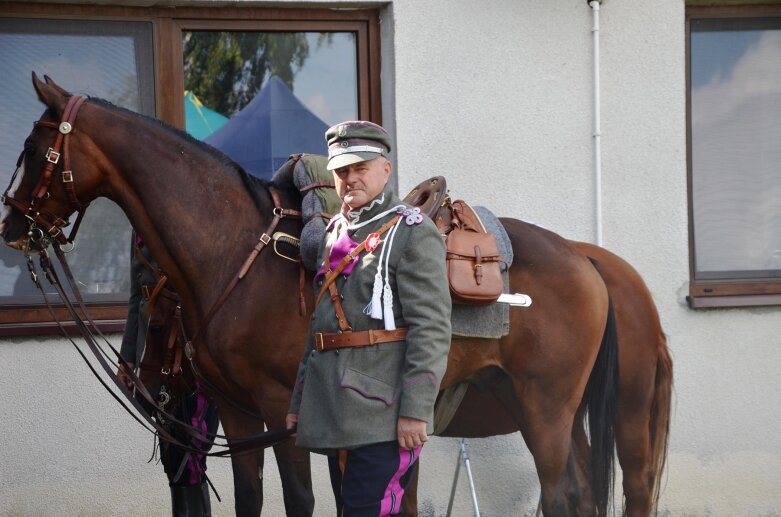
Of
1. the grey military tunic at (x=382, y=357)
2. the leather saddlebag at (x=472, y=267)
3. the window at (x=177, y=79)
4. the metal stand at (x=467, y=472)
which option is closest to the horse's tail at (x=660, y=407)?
the metal stand at (x=467, y=472)

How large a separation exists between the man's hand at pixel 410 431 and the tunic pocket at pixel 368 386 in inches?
2.9

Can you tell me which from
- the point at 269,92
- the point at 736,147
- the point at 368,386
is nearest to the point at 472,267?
the point at 368,386

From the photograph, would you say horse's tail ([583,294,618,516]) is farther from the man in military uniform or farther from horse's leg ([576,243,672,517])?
the man in military uniform

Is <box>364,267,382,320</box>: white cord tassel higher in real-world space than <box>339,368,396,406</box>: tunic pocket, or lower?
higher

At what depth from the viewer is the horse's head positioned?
11.2ft

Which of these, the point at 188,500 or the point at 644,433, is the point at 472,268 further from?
the point at 188,500

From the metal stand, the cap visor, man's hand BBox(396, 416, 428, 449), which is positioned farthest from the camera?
the metal stand

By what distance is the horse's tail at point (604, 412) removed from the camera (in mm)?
3932

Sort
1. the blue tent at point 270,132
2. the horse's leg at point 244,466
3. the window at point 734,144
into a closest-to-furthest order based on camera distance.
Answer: the horse's leg at point 244,466 → the blue tent at point 270,132 → the window at point 734,144

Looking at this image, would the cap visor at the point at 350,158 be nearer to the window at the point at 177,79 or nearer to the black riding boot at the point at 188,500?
the black riding boot at the point at 188,500

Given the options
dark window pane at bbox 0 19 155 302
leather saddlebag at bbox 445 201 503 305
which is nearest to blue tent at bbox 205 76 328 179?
dark window pane at bbox 0 19 155 302

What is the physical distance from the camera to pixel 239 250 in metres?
3.56

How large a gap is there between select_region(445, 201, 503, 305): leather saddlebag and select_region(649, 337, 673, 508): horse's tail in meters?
1.13

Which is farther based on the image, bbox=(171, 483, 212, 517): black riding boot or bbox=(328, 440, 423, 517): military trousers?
bbox=(171, 483, 212, 517): black riding boot
